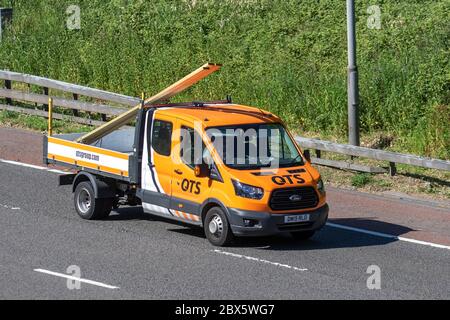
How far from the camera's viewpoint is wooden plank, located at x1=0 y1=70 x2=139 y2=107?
25500 millimetres

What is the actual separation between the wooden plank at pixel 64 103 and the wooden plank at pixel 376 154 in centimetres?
514

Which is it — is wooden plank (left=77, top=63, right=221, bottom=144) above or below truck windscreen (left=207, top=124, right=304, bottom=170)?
above

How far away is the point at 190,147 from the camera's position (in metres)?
17.4

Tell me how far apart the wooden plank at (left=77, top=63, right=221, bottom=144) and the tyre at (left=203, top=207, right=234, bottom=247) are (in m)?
2.36

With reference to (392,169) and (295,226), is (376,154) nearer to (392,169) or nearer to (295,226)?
(392,169)

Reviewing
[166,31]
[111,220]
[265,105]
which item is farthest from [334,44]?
[111,220]

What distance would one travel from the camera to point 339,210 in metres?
20.0

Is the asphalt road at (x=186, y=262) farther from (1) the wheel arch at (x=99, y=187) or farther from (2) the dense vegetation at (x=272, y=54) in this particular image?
(2) the dense vegetation at (x=272, y=54)

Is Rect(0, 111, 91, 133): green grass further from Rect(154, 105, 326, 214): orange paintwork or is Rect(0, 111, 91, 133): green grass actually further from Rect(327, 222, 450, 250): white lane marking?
Rect(327, 222, 450, 250): white lane marking

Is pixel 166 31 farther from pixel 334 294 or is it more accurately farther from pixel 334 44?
pixel 334 294

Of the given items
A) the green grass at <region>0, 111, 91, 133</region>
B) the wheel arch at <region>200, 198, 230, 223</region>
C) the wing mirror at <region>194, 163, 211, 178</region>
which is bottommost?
the wheel arch at <region>200, 198, 230, 223</region>

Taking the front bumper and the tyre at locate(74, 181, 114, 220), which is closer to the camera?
the front bumper

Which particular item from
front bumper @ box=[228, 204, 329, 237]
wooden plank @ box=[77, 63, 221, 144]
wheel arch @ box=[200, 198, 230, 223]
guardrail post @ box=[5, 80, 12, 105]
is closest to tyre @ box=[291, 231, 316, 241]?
front bumper @ box=[228, 204, 329, 237]
